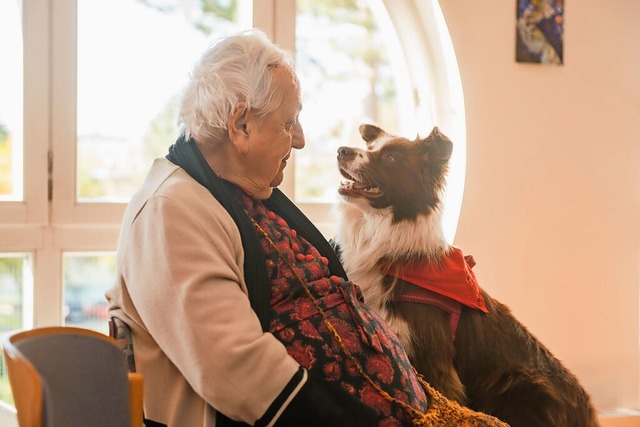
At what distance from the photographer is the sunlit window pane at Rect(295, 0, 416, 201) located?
303 cm

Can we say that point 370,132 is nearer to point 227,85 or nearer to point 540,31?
point 227,85

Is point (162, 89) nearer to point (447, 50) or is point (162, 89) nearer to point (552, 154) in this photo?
point (447, 50)

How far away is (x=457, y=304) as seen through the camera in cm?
203

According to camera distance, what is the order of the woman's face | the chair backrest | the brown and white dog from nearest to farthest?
the chair backrest, the woman's face, the brown and white dog

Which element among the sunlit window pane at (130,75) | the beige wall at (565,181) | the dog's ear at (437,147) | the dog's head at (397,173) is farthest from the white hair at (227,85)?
the beige wall at (565,181)

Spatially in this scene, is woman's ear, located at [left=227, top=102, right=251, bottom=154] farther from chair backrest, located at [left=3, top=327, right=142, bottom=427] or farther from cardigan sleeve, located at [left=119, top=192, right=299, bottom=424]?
chair backrest, located at [left=3, top=327, right=142, bottom=427]

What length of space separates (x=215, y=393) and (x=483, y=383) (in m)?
0.88

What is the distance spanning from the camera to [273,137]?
68.1 inches

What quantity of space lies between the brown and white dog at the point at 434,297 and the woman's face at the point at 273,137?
1.19 ft

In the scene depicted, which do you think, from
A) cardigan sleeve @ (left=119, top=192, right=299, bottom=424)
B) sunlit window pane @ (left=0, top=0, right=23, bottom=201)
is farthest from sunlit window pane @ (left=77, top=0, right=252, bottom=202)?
cardigan sleeve @ (left=119, top=192, right=299, bottom=424)

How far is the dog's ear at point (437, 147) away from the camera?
2107mm

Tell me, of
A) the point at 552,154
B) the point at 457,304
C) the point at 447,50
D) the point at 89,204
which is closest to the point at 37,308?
the point at 89,204

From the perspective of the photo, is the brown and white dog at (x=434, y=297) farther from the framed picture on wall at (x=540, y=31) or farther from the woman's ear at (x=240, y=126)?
the framed picture on wall at (x=540, y=31)

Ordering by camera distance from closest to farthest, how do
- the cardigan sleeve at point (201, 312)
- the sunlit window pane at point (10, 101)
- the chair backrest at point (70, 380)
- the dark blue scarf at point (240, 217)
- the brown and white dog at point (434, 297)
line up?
the chair backrest at point (70, 380), the cardigan sleeve at point (201, 312), the dark blue scarf at point (240, 217), the brown and white dog at point (434, 297), the sunlit window pane at point (10, 101)
